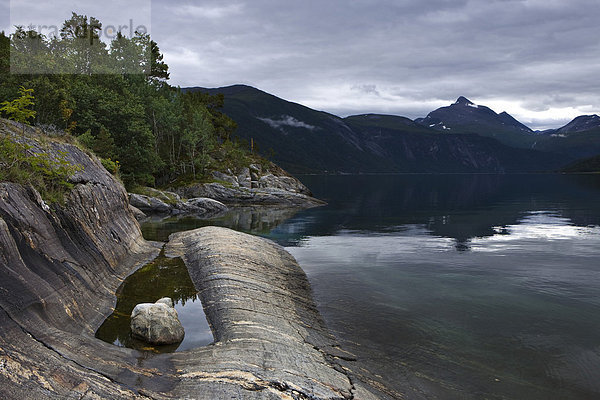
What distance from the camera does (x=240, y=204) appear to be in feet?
282

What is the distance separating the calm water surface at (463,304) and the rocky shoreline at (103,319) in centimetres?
280

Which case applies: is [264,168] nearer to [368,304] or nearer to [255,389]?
[368,304]

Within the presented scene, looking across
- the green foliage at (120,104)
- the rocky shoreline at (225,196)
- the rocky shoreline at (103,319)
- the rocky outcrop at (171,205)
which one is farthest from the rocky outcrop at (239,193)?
the rocky shoreline at (103,319)

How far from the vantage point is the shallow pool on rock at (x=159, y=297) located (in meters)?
15.4

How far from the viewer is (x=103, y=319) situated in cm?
1673

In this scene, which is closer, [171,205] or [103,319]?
[103,319]

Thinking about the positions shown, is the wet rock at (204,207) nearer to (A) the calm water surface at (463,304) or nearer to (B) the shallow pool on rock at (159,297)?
(A) the calm water surface at (463,304)

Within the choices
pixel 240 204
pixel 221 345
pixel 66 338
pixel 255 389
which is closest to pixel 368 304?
pixel 221 345

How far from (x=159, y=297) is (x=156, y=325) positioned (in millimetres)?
5915

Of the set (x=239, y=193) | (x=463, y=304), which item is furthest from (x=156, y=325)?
(x=239, y=193)

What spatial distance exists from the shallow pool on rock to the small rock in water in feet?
0.84

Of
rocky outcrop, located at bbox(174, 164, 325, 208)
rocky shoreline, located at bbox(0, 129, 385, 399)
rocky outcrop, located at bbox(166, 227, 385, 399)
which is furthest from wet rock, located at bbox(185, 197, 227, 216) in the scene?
rocky shoreline, located at bbox(0, 129, 385, 399)

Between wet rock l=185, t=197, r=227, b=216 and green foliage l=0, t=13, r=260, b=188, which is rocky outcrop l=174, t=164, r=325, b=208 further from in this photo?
wet rock l=185, t=197, r=227, b=216

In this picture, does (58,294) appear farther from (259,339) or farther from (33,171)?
(259,339)
